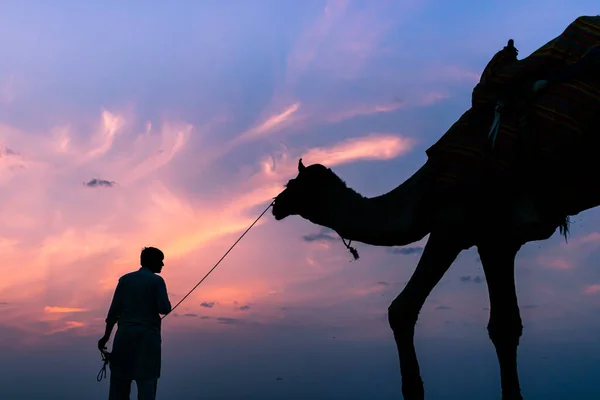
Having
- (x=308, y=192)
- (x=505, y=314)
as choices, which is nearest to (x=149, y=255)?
(x=308, y=192)

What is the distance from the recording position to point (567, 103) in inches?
369

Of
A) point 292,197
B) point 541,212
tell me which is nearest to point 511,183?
point 541,212

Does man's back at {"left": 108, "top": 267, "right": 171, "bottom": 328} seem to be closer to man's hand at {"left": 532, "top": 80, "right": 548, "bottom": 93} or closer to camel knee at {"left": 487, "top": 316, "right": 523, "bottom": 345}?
camel knee at {"left": 487, "top": 316, "right": 523, "bottom": 345}

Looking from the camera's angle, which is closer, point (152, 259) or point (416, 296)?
point (416, 296)

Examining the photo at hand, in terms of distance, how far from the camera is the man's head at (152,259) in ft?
37.4

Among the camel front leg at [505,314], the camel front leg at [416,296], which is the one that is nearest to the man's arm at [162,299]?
the camel front leg at [416,296]

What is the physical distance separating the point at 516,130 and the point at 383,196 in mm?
2102

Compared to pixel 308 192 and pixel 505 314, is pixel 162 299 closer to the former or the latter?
pixel 308 192

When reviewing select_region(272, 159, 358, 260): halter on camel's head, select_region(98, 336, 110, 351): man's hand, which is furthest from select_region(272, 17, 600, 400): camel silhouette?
select_region(98, 336, 110, 351): man's hand

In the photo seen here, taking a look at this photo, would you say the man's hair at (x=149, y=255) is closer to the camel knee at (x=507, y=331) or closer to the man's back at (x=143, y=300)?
the man's back at (x=143, y=300)

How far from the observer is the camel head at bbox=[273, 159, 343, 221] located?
1129cm

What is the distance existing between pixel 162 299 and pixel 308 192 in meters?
2.44

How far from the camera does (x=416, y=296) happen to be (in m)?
9.98

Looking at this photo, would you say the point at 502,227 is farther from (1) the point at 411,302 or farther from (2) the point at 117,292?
(2) the point at 117,292
